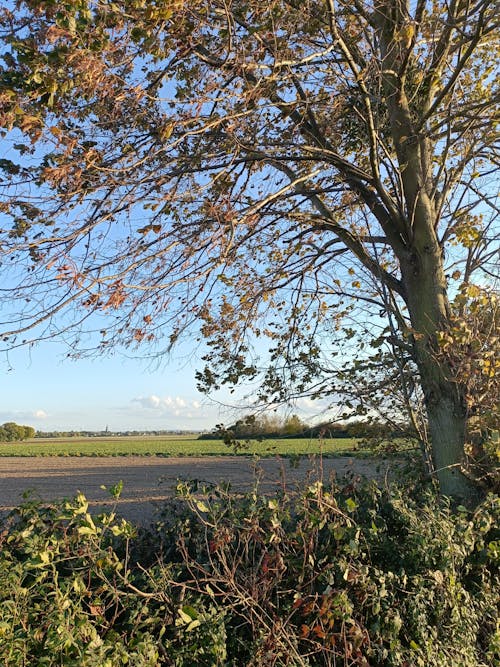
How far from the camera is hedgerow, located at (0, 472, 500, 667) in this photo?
8.66 feet

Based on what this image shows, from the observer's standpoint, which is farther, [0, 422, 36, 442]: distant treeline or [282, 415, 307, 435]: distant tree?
[0, 422, 36, 442]: distant treeline

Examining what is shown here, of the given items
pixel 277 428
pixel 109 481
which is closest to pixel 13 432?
pixel 109 481

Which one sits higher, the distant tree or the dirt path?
the distant tree

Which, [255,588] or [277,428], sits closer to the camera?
[255,588]

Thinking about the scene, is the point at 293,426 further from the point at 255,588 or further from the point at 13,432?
the point at 13,432

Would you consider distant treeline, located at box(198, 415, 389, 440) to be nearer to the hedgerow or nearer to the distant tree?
the distant tree

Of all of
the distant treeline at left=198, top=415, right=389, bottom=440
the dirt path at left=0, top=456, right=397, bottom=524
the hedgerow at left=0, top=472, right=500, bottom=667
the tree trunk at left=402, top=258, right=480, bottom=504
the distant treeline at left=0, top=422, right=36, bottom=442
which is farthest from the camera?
the distant treeline at left=0, top=422, right=36, bottom=442

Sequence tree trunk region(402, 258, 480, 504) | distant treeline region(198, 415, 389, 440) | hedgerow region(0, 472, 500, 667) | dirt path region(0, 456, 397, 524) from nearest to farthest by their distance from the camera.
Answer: hedgerow region(0, 472, 500, 667)
tree trunk region(402, 258, 480, 504)
distant treeline region(198, 415, 389, 440)
dirt path region(0, 456, 397, 524)

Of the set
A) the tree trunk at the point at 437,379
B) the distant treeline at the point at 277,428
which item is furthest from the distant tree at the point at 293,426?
the tree trunk at the point at 437,379

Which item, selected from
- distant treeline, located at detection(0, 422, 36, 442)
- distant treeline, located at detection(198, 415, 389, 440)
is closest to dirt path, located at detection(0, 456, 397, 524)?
distant treeline, located at detection(198, 415, 389, 440)

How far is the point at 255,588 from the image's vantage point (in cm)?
298

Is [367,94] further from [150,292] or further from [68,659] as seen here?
[68,659]

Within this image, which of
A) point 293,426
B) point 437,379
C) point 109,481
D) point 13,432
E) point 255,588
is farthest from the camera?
point 13,432

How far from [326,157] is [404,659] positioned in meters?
5.16
